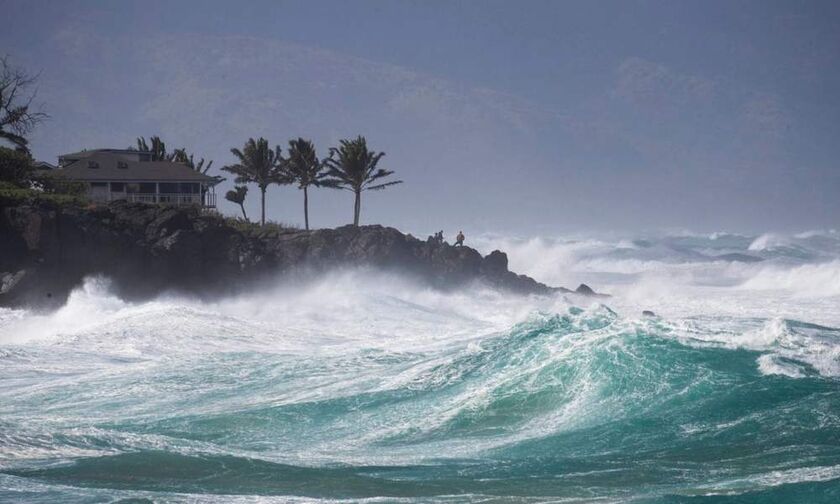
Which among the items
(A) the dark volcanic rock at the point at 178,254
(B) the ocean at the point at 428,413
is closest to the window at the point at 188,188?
(A) the dark volcanic rock at the point at 178,254

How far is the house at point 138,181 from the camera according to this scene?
185 ft

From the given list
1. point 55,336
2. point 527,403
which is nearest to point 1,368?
point 55,336

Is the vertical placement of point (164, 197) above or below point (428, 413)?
above

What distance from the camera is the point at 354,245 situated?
157 ft

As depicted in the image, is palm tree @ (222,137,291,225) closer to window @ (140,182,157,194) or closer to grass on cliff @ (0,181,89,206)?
window @ (140,182,157,194)

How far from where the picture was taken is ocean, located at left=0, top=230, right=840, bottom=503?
44.8 ft

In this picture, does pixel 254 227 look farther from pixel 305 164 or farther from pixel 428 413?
pixel 428 413

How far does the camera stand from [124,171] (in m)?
58.1

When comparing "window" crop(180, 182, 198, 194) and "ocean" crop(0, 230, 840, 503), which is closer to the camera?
"ocean" crop(0, 230, 840, 503)

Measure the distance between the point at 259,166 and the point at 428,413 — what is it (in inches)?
1637

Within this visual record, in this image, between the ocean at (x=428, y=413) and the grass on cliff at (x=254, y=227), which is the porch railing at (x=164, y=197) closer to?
the grass on cliff at (x=254, y=227)

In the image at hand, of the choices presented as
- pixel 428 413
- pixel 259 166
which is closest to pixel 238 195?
pixel 259 166

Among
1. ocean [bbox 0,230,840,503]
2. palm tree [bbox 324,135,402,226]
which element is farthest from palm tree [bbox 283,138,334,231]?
ocean [bbox 0,230,840,503]

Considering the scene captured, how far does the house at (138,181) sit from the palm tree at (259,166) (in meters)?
1.61
